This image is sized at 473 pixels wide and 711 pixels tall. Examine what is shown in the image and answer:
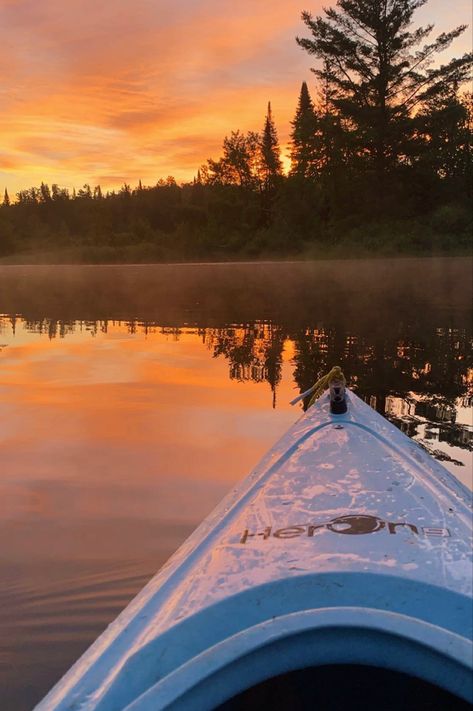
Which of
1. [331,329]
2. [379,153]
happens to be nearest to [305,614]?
[331,329]

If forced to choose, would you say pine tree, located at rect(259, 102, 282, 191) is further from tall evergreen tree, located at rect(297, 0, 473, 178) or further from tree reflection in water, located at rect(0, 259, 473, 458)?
tree reflection in water, located at rect(0, 259, 473, 458)

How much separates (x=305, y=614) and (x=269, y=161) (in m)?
68.2

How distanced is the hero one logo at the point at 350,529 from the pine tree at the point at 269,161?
215ft

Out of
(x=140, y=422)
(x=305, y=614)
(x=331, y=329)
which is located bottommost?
(x=140, y=422)

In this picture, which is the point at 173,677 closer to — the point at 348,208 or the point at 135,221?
the point at 348,208

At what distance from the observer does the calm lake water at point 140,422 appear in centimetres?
370

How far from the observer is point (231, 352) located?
11695 mm

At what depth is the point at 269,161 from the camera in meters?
67.2

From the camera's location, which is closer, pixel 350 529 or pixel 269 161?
pixel 350 529

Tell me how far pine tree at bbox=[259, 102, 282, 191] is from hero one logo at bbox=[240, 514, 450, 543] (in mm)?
65624

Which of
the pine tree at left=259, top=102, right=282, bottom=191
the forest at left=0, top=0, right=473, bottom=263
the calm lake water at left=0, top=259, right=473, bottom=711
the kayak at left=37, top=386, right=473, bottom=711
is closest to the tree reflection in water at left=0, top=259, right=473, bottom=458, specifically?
the calm lake water at left=0, top=259, right=473, bottom=711

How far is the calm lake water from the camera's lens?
3.70 meters

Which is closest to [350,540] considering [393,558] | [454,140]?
[393,558]

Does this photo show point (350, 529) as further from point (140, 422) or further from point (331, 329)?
point (331, 329)
